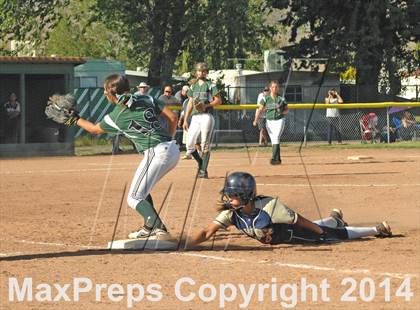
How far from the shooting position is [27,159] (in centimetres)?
3012

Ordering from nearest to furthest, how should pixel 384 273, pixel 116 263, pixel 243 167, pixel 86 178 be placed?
pixel 384 273, pixel 116 263, pixel 86 178, pixel 243 167

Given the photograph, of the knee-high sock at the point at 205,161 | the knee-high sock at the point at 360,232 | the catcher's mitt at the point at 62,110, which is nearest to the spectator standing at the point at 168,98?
the knee-high sock at the point at 205,161

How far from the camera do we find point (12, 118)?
31.6 meters

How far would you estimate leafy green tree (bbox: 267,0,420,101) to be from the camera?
42.5m

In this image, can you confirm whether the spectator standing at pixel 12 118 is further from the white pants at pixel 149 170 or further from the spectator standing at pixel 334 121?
the white pants at pixel 149 170

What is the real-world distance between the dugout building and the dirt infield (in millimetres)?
10153

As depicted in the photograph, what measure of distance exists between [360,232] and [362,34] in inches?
1200

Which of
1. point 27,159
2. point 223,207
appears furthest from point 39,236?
point 27,159

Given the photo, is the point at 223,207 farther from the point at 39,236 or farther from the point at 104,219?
the point at 104,219

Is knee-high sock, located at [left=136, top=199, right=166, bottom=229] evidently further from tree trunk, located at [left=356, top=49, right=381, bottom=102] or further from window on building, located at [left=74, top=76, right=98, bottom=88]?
window on building, located at [left=74, top=76, right=98, bottom=88]

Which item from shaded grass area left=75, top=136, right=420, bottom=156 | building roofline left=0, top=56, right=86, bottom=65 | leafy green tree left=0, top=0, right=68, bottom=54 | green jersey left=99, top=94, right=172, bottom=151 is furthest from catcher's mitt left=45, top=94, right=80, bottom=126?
leafy green tree left=0, top=0, right=68, bottom=54

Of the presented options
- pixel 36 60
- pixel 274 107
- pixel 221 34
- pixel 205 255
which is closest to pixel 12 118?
pixel 36 60

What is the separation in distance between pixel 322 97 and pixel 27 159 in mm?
18087

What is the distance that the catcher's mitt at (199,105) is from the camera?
21.0 m
